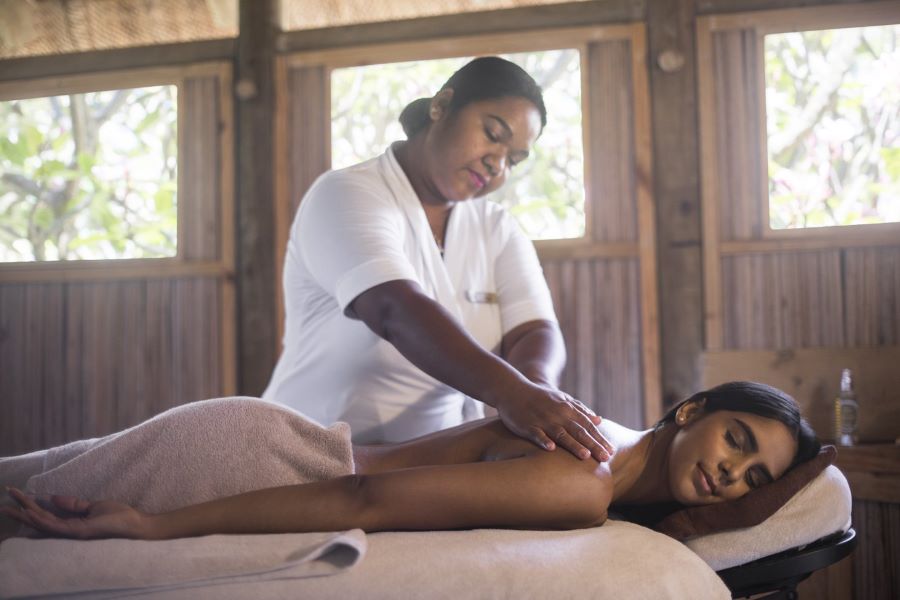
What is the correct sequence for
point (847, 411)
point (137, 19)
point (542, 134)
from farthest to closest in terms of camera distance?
point (137, 19) → point (542, 134) → point (847, 411)

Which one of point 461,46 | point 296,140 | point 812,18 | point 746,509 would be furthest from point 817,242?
point 296,140

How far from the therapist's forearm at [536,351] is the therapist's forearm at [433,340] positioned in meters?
0.33

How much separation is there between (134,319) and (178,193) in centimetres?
61

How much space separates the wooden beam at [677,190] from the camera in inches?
134

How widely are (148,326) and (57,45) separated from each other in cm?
138

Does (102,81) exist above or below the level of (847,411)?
above

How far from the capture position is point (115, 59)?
391 cm

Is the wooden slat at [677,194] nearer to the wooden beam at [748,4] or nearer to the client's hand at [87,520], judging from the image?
the wooden beam at [748,4]

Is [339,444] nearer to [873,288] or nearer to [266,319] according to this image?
[266,319]

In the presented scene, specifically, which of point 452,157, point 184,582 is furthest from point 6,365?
point 184,582

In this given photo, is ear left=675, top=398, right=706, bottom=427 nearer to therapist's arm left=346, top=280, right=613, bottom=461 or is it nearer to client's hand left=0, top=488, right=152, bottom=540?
therapist's arm left=346, top=280, right=613, bottom=461

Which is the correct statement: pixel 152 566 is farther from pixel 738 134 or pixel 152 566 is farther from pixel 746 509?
pixel 738 134

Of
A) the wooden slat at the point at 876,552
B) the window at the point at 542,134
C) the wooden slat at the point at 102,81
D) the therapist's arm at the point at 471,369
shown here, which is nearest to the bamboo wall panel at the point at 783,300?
the window at the point at 542,134

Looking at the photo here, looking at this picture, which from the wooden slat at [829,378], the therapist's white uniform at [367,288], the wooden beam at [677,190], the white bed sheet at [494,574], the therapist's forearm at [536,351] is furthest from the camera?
the wooden beam at [677,190]
